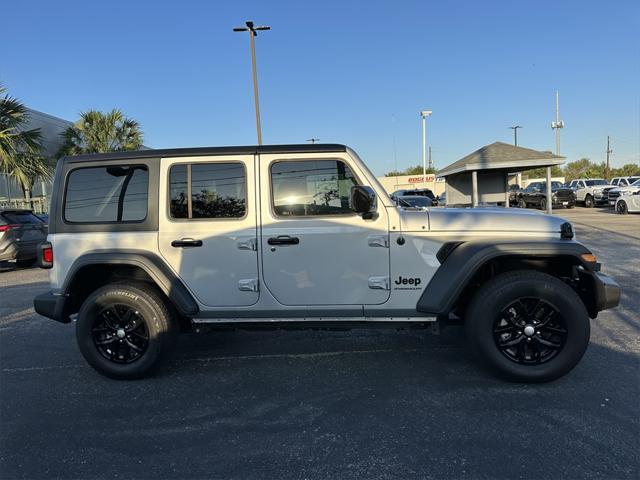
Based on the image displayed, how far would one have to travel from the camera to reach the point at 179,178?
3832 millimetres

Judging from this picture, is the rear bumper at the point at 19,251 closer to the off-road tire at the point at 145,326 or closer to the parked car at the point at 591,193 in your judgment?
the off-road tire at the point at 145,326

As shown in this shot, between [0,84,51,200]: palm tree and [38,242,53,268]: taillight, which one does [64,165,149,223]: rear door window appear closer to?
[38,242,53,268]: taillight

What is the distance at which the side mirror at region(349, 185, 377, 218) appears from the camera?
343cm

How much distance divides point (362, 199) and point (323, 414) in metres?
1.63

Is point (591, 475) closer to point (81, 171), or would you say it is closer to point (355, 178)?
point (355, 178)

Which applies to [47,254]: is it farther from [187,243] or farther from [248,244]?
[248,244]

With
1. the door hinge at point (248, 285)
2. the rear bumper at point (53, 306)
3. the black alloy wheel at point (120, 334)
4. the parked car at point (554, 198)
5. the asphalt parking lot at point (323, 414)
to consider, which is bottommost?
the asphalt parking lot at point (323, 414)

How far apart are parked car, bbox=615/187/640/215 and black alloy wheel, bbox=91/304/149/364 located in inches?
856

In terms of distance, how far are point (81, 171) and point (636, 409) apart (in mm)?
4814

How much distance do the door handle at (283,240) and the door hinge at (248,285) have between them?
36 centimetres

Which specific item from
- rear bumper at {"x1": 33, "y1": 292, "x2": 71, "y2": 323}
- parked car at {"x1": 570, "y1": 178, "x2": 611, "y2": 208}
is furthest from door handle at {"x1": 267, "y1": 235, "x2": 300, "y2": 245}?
parked car at {"x1": 570, "y1": 178, "x2": 611, "y2": 208}

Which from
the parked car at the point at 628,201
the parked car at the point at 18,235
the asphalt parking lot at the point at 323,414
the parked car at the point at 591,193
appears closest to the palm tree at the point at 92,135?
the parked car at the point at 18,235

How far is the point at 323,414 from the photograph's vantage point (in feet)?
10.5

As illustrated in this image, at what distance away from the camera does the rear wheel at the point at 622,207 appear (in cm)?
1983
